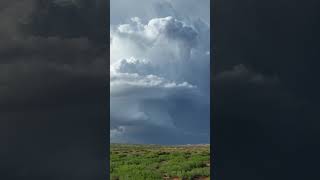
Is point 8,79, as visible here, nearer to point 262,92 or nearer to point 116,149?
point 262,92

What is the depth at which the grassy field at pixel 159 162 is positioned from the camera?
7.97 metres

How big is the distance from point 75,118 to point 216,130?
1.53m

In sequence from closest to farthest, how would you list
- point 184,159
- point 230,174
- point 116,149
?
point 230,174 < point 184,159 < point 116,149

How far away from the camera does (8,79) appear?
17.5ft

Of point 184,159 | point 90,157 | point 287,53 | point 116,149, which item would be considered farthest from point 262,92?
point 116,149

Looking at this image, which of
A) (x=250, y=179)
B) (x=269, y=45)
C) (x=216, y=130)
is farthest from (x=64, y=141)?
(x=269, y=45)

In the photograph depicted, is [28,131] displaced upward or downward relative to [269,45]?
downward

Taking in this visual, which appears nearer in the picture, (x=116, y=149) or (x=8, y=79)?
(x=8, y=79)

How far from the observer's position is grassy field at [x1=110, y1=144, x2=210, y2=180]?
7969mm

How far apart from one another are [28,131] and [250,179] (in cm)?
242

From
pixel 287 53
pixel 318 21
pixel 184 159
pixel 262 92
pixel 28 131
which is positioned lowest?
pixel 184 159

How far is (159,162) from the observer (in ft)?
30.7

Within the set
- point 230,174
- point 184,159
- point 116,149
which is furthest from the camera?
point 116,149

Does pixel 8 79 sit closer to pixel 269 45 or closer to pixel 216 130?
pixel 216 130
